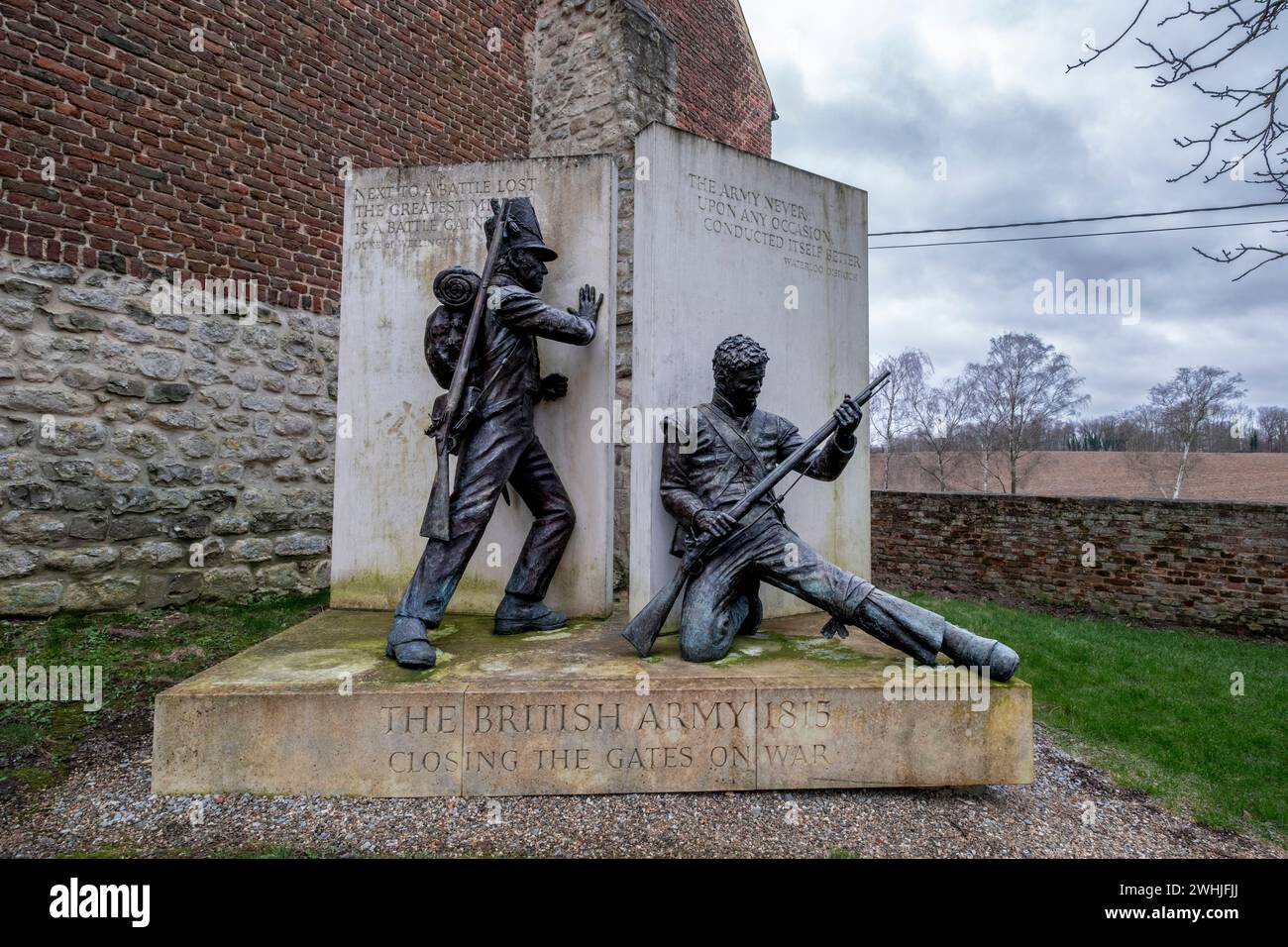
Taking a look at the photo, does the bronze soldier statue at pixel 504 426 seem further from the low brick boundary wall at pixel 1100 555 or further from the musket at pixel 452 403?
the low brick boundary wall at pixel 1100 555

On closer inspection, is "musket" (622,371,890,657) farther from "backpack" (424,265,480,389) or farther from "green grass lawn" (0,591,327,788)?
"green grass lawn" (0,591,327,788)

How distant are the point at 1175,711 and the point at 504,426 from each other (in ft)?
16.6

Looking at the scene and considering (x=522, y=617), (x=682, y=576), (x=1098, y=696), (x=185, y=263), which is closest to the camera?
(x=682, y=576)

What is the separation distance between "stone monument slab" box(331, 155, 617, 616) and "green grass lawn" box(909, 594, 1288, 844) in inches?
128

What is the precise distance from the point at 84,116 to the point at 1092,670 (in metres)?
9.58

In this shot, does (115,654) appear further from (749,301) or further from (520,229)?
(749,301)

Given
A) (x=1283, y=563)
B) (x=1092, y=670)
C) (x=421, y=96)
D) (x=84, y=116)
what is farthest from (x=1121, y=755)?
(x=421, y=96)

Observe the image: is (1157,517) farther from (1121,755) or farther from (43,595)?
(43,595)

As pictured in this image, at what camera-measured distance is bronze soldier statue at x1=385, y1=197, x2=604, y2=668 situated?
3.88 m

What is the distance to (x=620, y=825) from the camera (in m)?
2.97

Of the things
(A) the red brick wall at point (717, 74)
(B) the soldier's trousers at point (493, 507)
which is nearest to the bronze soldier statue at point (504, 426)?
(B) the soldier's trousers at point (493, 507)

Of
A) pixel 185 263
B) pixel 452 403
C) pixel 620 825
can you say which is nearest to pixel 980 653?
pixel 620 825

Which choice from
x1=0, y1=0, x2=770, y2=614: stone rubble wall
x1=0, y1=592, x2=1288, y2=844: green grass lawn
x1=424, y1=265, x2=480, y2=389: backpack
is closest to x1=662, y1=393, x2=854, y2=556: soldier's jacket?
x1=424, y1=265, x2=480, y2=389: backpack

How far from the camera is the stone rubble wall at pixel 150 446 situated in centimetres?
575
